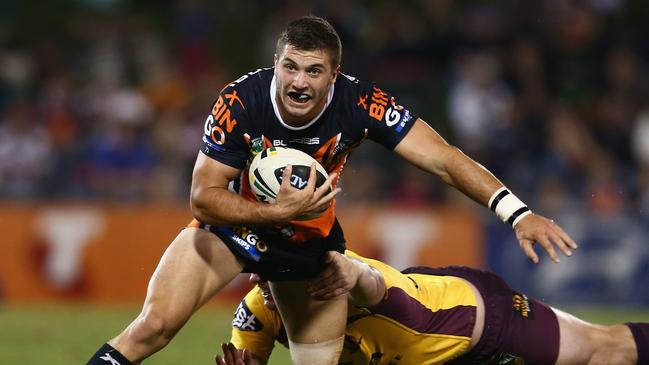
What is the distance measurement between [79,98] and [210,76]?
1.68 meters

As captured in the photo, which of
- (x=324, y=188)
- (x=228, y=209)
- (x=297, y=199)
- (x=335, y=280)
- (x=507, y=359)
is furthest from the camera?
(x=507, y=359)

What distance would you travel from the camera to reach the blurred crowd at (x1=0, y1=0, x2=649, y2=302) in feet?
40.9

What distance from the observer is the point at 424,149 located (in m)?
6.27

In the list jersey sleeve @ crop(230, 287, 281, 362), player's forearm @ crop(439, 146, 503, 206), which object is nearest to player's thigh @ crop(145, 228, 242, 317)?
jersey sleeve @ crop(230, 287, 281, 362)

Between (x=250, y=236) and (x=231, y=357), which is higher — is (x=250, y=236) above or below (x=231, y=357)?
above

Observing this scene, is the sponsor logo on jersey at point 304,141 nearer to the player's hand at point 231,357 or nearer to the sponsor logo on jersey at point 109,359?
the player's hand at point 231,357

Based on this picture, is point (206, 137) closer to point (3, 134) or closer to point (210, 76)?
point (3, 134)

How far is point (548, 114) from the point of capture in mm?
13336

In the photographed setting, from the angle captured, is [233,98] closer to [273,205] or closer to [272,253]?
[273,205]

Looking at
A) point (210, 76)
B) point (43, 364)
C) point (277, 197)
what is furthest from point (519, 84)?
point (277, 197)

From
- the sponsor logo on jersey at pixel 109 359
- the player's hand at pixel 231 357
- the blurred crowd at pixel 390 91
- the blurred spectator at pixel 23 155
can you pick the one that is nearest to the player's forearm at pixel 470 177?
the player's hand at pixel 231 357

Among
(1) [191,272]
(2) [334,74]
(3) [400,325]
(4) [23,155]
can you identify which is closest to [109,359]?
(1) [191,272]

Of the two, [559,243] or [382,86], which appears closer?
[559,243]

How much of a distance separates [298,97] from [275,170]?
0.42 metres
